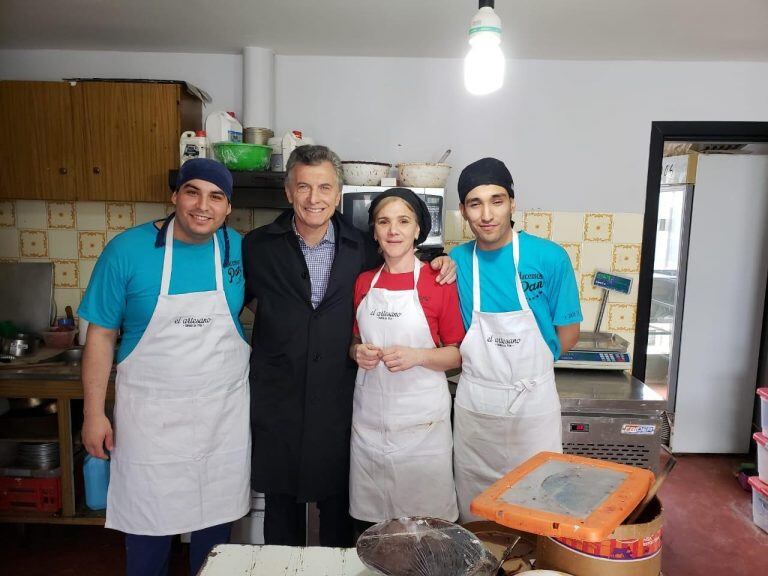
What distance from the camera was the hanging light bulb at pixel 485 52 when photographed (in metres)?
1.39

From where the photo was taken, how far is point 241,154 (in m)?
2.62

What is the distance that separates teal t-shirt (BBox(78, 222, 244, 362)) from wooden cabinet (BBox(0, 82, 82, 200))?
4.48 ft

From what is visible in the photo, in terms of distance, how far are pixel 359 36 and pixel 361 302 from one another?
150cm

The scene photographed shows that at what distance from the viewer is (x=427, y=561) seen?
3.12ft

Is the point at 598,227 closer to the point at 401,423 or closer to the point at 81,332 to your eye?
the point at 401,423

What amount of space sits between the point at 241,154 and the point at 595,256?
76.2 inches

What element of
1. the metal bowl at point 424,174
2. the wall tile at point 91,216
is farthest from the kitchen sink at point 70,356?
the metal bowl at point 424,174

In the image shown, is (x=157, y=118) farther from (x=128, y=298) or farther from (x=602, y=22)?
(x=602, y=22)

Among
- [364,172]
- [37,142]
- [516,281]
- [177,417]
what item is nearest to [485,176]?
[516,281]

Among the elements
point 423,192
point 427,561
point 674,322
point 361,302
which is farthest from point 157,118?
point 674,322

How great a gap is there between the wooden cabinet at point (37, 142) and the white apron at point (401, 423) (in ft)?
6.26

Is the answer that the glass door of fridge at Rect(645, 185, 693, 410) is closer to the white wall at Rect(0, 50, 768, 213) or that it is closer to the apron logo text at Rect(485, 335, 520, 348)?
the white wall at Rect(0, 50, 768, 213)

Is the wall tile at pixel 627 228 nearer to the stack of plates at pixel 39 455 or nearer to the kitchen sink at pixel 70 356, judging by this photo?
the kitchen sink at pixel 70 356

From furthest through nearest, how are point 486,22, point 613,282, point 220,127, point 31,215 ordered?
point 31,215 < point 613,282 < point 220,127 < point 486,22
